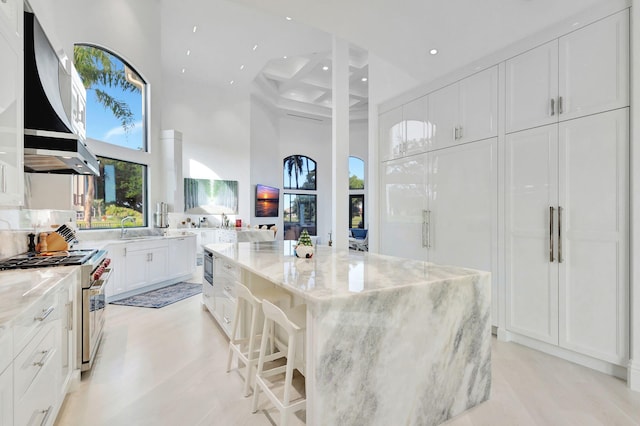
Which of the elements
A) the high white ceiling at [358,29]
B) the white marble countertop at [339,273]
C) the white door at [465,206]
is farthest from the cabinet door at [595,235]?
the white marble countertop at [339,273]

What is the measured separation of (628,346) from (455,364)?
151 cm

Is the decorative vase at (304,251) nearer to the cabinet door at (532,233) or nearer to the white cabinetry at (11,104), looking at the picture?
the white cabinetry at (11,104)

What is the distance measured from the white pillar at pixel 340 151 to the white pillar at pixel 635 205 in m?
3.24

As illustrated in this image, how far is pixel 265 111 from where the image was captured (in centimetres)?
1037

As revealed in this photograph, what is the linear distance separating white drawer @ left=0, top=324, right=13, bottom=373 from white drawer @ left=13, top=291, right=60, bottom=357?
0.16ft

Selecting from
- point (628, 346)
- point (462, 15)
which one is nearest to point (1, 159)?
point (462, 15)

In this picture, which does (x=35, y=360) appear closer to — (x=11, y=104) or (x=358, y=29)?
(x=11, y=104)

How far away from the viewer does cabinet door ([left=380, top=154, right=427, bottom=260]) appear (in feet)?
13.1

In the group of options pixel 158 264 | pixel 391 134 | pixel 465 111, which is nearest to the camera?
pixel 465 111

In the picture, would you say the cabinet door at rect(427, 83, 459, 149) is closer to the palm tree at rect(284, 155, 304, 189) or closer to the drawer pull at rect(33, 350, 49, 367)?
the drawer pull at rect(33, 350, 49, 367)

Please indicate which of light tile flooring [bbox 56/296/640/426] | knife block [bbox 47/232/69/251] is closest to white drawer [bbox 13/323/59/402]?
light tile flooring [bbox 56/296/640/426]

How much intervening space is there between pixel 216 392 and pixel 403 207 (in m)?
3.03

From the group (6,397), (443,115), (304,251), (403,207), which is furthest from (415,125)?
(6,397)

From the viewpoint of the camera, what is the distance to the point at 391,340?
1.70m
